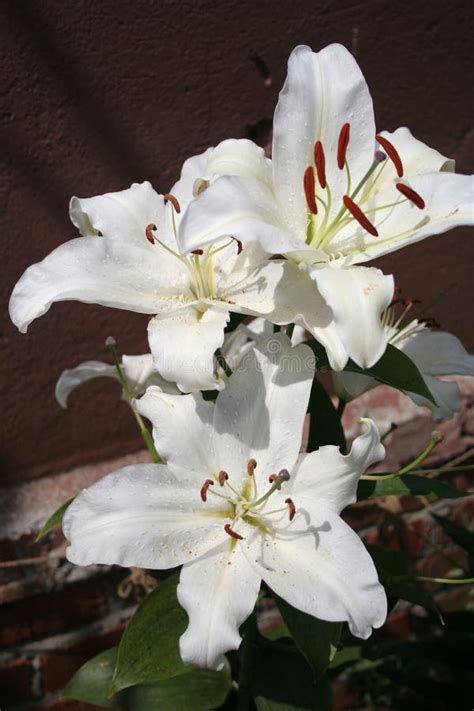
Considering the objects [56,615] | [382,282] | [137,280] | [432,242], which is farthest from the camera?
[432,242]

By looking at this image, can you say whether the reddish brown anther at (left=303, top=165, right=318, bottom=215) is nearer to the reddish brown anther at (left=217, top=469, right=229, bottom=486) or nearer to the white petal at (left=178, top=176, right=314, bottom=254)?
the white petal at (left=178, top=176, right=314, bottom=254)

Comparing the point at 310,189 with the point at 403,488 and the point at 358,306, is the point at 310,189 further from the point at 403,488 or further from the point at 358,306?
the point at 403,488

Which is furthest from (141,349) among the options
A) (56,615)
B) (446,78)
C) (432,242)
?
(446,78)

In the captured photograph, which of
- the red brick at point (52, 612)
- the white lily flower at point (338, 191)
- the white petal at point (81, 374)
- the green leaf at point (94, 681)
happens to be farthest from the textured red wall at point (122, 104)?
the white lily flower at point (338, 191)

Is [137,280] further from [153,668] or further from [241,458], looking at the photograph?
[153,668]

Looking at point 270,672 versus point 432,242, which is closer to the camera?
point 270,672

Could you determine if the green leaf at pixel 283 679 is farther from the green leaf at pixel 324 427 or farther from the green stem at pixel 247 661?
the green leaf at pixel 324 427

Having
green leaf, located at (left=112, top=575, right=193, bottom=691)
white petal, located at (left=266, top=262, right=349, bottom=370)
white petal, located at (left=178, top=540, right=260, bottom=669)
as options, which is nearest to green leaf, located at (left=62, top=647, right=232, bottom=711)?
green leaf, located at (left=112, top=575, right=193, bottom=691)
